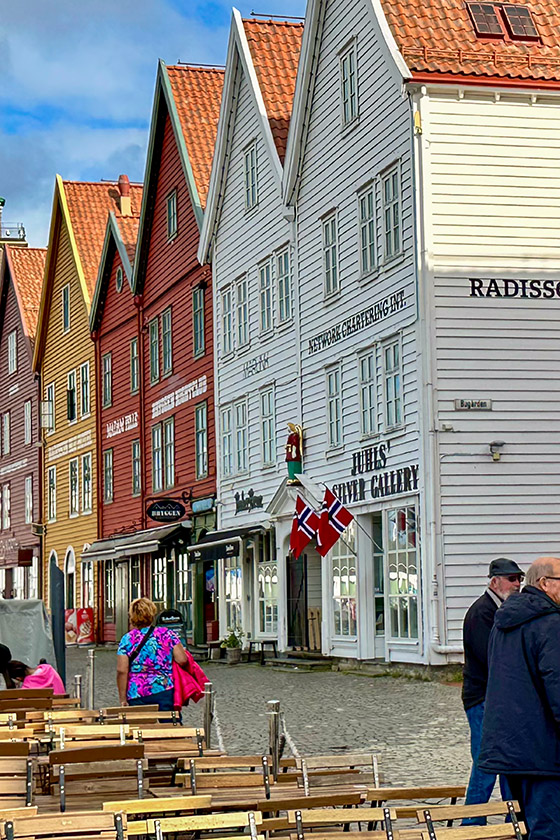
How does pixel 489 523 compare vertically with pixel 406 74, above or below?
below

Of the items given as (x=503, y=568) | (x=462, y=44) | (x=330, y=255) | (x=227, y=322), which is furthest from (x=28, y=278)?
(x=503, y=568)

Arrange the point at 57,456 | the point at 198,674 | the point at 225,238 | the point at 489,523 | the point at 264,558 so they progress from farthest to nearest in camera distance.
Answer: the point at 57,456 → the point at 225,238 → the point at 264,558 → the point at 489,523 → the point at 198,674

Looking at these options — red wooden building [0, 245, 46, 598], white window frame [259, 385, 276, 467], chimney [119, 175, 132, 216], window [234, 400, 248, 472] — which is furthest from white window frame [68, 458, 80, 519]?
white window frame [259, 385, 276, 467]

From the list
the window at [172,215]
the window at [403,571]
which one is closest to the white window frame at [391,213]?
the window at [403,571]

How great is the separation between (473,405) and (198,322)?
589 inches

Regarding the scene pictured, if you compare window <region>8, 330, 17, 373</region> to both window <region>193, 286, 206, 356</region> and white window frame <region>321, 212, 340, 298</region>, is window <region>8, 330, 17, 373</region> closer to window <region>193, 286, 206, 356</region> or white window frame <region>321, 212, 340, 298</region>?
window <region>193, 286, 206, 356</region>

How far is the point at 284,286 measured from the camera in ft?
102

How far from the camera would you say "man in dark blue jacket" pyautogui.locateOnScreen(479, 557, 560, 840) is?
7031 mm

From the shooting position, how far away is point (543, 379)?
2359cm

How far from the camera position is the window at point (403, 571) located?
23.7 metres

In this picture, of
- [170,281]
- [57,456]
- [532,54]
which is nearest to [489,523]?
[532,54]

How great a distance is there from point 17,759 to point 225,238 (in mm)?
26717

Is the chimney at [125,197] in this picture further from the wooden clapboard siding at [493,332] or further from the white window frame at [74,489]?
the wooden clapboard siding at [493,332]

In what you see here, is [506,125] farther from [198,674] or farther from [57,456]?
[57,456]
